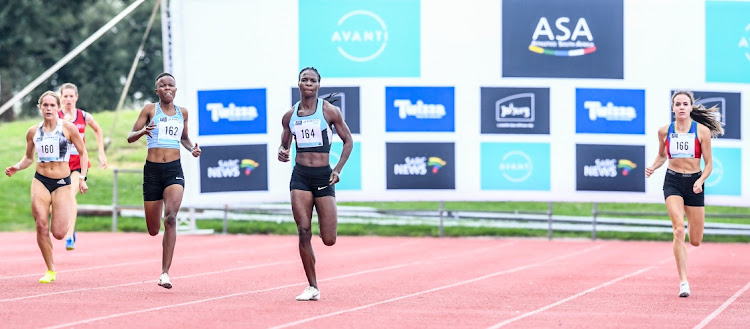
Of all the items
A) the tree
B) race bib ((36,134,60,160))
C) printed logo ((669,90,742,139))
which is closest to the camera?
race bib ((36,134,60,160))

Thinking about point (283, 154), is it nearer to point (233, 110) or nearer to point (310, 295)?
point (310, 295)

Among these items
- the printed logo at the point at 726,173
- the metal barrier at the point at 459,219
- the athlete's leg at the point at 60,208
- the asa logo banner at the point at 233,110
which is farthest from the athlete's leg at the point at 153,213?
the metal barrier at the point at 459,219

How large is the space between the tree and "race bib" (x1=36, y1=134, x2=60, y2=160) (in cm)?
3560

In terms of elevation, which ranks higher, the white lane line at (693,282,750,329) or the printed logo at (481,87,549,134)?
the printed logo at (481,87,549,134)

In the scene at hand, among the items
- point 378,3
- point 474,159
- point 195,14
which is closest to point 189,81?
point 195,14

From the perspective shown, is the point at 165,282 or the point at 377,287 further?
the point at 377,287

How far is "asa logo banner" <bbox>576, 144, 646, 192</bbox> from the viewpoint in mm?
19766

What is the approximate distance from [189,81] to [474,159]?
4676 mm

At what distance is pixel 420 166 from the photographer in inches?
778

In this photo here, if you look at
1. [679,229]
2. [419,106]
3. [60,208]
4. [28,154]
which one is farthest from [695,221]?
[419,106]

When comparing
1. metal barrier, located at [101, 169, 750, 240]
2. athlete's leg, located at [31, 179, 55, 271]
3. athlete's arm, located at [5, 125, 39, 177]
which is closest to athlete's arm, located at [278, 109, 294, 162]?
athlete's leg, located at [31, 179, 55, 271]

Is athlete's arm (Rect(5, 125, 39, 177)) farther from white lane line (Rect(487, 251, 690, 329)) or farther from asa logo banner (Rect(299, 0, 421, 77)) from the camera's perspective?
asa logo banner (Rect(299, 0, 421, 77))

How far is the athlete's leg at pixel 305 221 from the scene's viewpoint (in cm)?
1105

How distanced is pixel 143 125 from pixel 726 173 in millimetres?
10928
